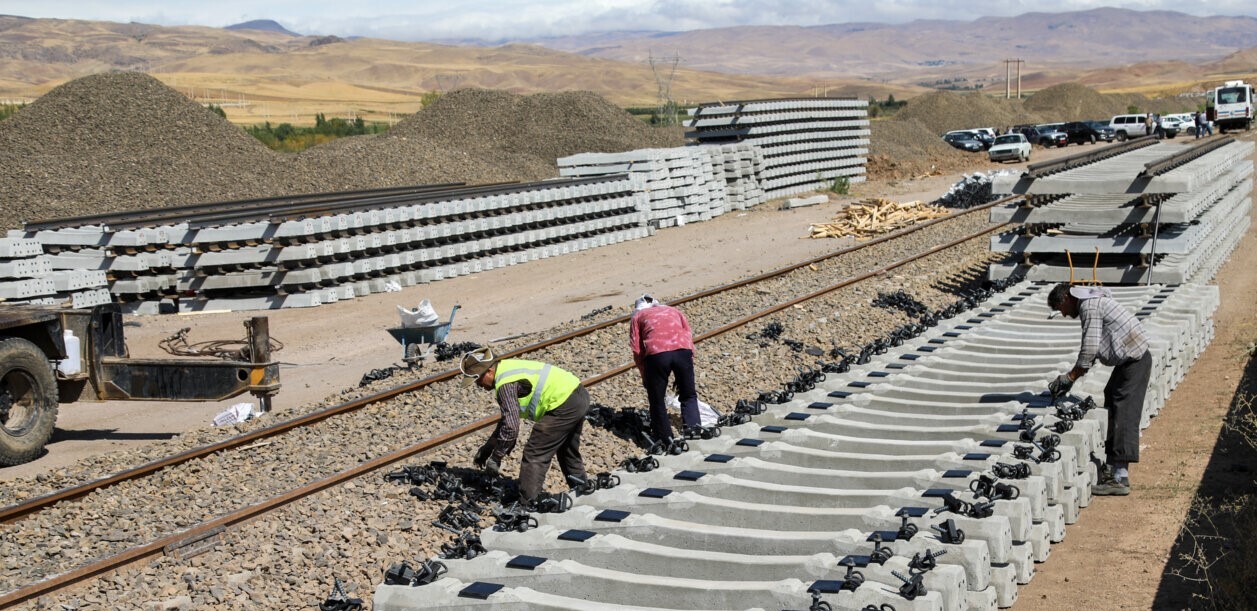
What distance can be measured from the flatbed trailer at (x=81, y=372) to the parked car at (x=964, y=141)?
54996mm

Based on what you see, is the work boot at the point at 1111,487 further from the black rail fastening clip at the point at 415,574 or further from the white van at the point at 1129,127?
the white van at the point at 1129,127

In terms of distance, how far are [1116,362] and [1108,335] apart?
219 mm

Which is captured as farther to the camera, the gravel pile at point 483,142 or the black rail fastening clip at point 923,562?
the gravel pile at point 483,142

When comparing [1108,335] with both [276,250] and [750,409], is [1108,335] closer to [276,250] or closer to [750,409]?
[750,409]

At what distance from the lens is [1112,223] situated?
16.5 meters

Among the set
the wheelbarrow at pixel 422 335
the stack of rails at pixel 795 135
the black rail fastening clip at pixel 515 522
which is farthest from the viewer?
the stack of rails at pixel 795 135

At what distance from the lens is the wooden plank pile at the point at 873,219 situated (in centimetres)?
2759

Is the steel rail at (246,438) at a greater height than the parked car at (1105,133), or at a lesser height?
lesser

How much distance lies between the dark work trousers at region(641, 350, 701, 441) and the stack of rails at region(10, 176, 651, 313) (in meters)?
9.87

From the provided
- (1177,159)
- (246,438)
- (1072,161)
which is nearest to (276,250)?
(246,438)

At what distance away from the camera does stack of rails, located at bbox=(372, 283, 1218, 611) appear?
6734 millimetres

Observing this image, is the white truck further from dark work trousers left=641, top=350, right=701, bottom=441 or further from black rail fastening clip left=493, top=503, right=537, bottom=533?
black rail fastening clip left=493, top=503, right=537, bottom=533

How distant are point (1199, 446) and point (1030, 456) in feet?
11.1

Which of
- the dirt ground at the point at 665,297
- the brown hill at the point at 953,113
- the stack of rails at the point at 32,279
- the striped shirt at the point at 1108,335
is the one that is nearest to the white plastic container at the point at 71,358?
the dirt ground at the point at 665,297
